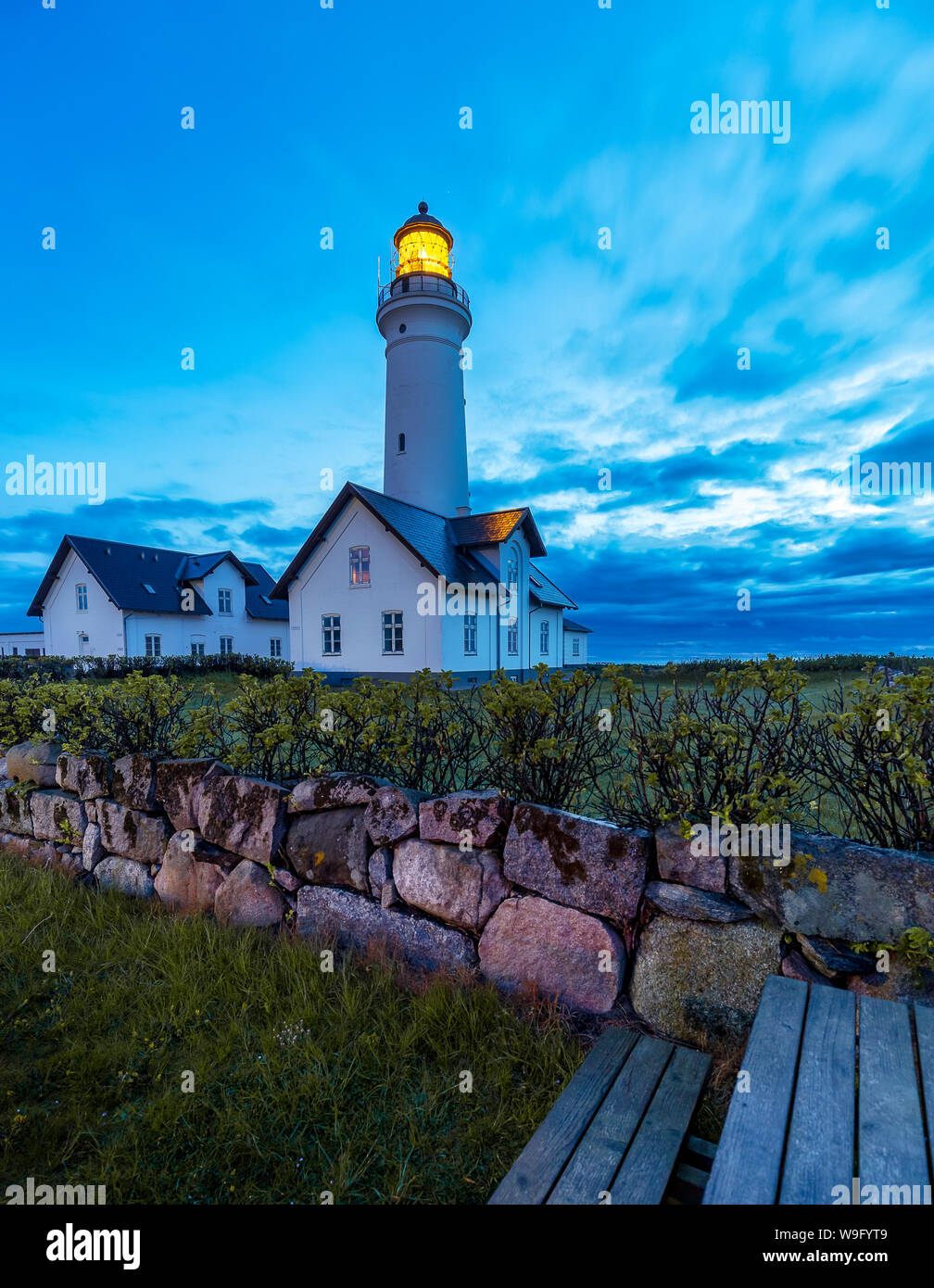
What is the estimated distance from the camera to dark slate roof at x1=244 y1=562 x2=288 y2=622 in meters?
32.8

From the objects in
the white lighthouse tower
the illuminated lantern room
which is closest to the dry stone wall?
the white lighthouse tower

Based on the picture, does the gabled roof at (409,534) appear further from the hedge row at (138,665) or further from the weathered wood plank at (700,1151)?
the weathered wood plank at (700,1151)

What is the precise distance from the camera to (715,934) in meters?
2.45

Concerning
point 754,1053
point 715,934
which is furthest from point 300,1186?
point 715,934

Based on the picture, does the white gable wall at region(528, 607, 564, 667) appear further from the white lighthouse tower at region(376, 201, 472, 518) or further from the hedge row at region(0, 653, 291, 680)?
the hedge row at region(0, 653, 291, 680)

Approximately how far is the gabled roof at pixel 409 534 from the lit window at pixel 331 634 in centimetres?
209

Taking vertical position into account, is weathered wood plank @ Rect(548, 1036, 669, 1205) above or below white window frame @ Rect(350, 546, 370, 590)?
below

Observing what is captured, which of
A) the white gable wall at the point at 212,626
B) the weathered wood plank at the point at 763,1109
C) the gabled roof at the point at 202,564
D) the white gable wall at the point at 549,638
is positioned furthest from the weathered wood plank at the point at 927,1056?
the gabled roof at the point at 202,564

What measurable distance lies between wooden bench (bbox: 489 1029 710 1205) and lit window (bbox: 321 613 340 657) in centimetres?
1860

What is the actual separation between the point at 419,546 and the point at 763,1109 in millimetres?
17044

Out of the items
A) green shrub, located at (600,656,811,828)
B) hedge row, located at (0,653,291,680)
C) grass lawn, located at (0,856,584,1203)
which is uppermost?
hedge row, located at (0,653,291,680)

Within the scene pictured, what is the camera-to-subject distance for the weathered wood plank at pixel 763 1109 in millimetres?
1327
